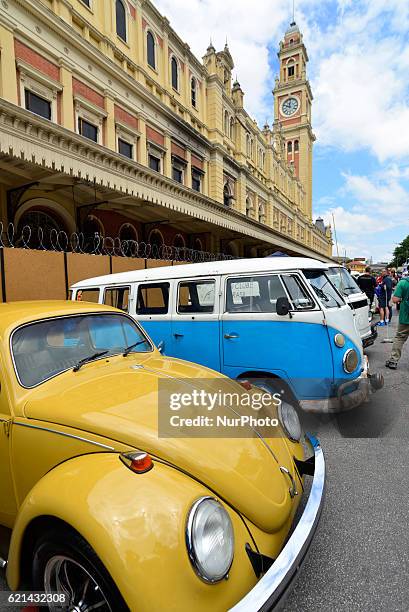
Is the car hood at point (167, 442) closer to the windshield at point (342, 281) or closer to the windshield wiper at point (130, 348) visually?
the windshield wiper at point (130, 348)

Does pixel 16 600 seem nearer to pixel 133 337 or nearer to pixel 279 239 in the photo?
pixel 133 337

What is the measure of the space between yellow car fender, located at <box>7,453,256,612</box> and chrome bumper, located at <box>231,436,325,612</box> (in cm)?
10

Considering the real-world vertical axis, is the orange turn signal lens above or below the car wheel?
above

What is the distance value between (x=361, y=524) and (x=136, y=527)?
6.26 feet

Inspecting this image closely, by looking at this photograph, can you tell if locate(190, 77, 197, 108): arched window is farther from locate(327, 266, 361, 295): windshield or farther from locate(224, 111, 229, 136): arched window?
locate(327, 266, 361, 295): windshield

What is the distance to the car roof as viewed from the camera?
96.5 inches

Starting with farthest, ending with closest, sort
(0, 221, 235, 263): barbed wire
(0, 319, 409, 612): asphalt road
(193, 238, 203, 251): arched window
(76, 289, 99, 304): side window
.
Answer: (193, 238, 203, 251): arched window < (0, 221, 235, 263): barbed wire < (76, 289, 99, 304): side window < (0, 319, 409, 612): asphalt road

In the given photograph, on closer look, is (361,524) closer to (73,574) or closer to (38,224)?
(73,574)

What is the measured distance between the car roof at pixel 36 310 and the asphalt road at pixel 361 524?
1.41 metres

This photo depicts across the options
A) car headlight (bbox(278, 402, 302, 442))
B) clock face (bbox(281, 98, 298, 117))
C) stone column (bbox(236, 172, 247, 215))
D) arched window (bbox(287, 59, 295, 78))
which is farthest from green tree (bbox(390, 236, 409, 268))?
car headlight (bbox(278, 402, 302, 442))

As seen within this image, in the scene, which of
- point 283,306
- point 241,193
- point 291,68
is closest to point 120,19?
point 241,193

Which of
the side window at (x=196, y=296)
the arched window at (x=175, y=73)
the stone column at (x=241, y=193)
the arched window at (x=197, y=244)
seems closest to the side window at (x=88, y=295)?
the side window at (x=196, y=296)

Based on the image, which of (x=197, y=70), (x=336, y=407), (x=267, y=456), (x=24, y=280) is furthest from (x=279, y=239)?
(x=267, y=456)

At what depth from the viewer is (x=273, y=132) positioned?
123ft
